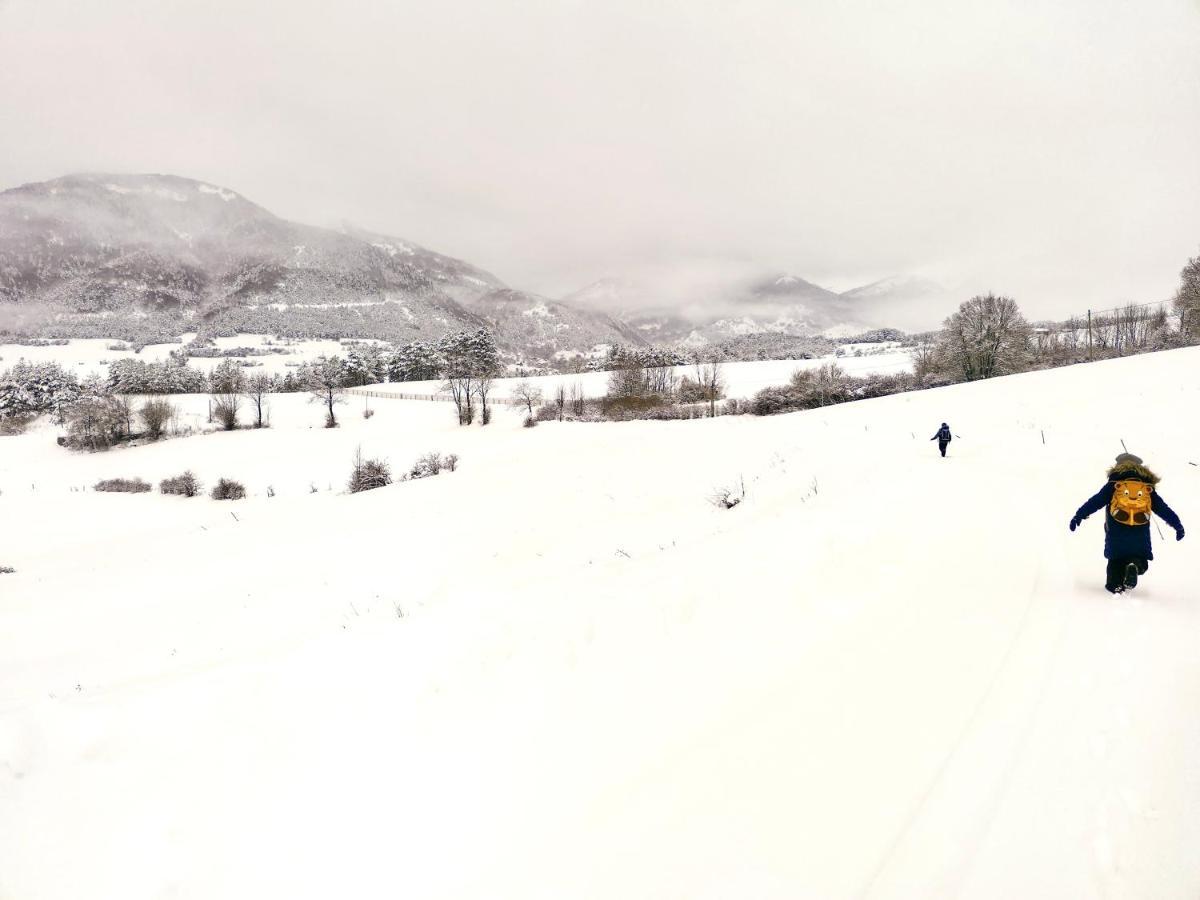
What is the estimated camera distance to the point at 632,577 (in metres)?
8.09

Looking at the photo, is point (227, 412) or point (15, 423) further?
point (15, 423)

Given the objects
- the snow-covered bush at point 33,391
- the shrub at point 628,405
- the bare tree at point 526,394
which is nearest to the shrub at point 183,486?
the bare tree at point 526,394

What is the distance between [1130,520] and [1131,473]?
0.56 meters

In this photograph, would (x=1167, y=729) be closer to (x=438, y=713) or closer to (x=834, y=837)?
(x=834, y=837)

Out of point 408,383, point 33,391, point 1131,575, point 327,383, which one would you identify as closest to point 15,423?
point 33,391

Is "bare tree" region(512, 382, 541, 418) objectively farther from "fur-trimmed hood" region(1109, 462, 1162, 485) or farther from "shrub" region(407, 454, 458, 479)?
"fur-trimmed hood" region(1109, 462, 1162, 485)

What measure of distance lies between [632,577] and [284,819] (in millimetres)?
5253

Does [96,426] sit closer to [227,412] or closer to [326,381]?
[227,412]

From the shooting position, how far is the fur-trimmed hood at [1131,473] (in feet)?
17.8

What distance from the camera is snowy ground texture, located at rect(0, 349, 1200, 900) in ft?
9.48

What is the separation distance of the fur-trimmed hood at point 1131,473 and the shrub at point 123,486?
50447 mm

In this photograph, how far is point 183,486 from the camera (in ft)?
114

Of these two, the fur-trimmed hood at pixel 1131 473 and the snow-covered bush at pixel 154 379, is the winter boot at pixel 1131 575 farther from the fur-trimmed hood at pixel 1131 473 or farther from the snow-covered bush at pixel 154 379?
the snow-covered bush at pixel 154 379

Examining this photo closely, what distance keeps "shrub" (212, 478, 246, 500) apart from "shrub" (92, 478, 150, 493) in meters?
8.83
